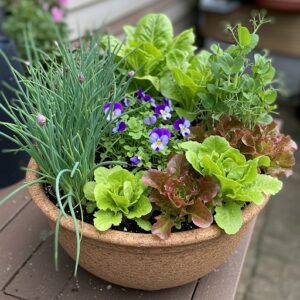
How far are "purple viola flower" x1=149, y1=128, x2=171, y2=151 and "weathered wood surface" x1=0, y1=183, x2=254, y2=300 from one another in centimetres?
38

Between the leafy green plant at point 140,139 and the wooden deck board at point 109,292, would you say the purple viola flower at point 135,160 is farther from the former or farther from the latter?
the wooden deck board at point 109,292

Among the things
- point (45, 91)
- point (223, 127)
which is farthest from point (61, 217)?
point (223, 127)

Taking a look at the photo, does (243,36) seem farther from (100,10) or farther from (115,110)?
(100,10)

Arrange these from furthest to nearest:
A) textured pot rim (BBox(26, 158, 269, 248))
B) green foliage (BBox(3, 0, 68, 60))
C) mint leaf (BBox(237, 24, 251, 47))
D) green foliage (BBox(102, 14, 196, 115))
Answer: green foliage (BBox(3, 0, 68, 60)), green foliage (BBox(102, 14, 196, 115)), mint leaf (BBox(237, 24, 251, 47)), textured pot rim (BBox(26, 158, 269, 248))

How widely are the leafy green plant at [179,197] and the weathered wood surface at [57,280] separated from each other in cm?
25

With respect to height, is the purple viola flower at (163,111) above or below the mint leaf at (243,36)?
below

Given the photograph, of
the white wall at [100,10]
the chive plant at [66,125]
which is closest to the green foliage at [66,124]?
the chive plant at [66,125]

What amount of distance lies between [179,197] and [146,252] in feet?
0.46

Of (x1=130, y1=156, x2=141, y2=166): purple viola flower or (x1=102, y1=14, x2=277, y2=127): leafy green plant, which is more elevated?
(x1=102, y1=14, x2=277, y2=127): leafy green plant

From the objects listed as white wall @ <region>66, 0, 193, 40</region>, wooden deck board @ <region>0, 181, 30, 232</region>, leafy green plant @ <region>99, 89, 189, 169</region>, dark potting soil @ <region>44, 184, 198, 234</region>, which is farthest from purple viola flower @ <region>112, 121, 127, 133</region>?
white wall @ <region>66, 0, 193, 40</region>

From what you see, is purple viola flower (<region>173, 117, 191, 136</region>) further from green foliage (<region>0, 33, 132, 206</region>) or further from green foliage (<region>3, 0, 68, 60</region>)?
green foliage (<region>3, 0, 68, 60</region>)

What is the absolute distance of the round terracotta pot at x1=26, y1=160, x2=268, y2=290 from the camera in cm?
94

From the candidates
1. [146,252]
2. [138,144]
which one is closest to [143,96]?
[138,144]

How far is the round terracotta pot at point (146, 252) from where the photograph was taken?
938mm
